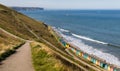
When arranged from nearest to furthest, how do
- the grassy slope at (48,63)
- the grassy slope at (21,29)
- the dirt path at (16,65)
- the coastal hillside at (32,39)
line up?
1. the dirt path at (16,65)
2. the grassy slope at (48,63)
3. the coastal hillside at (32,39)
4. the grassy slope at (21,29)

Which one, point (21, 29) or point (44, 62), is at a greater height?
point (44, 62)

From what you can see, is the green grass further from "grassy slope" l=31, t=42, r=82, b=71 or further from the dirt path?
the dirt path

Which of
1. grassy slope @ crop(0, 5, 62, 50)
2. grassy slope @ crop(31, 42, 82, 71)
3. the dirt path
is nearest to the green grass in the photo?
grassy slope @ crop(31, 42, 82, 71)

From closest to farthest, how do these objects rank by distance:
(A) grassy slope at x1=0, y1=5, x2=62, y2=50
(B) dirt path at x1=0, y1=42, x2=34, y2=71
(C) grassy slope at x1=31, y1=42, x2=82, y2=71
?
1. (B) dirt path at x1=0, y1=42, x2=34, y2=71
2. (C) grassy slope at x1=31, y1=42, x2=82, y2=71
3. (A) grassy slope at x1=0, y1=5, x2=62, y2=50

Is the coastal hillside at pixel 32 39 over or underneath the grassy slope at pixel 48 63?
underneath

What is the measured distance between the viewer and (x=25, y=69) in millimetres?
20062

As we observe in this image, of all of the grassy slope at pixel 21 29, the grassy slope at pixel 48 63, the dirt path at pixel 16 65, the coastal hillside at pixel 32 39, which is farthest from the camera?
the grassy slope at pixel 21 29

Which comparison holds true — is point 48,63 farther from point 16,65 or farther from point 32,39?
point 32,39

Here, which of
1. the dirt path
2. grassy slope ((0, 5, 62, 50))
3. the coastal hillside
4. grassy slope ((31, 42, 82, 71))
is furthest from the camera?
grassy slope ((0, 5, 62, 50))

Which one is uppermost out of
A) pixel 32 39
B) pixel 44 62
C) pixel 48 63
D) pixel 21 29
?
pixel 48 63

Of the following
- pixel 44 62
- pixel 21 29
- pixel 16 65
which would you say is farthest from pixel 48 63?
pixel 21 29

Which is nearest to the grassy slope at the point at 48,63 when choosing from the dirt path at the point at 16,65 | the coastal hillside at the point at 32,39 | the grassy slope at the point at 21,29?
the coastal hillside at the point at 32,39

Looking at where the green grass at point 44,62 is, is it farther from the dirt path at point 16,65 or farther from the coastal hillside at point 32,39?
the dirt path at point 16,65

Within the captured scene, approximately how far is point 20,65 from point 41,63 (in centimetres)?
194
